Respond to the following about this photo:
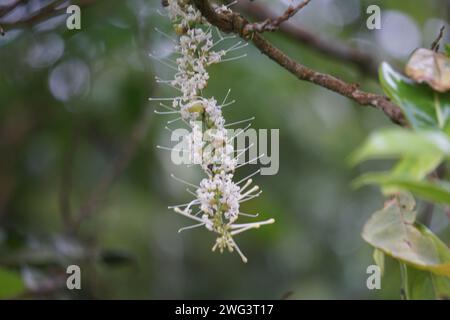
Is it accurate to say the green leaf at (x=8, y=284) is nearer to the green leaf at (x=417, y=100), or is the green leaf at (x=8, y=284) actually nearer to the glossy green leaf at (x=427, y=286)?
the glossy green leaf at (x=427, y=286)

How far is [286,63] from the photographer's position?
3.14 ft

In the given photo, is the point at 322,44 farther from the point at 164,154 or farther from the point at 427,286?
the point at 427,286

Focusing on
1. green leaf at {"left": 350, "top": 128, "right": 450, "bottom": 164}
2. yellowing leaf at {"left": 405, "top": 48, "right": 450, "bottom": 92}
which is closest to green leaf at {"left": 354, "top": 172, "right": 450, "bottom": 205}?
green leaf at {"left": 350, "top": 128, "right": 450, "bottom": 164}

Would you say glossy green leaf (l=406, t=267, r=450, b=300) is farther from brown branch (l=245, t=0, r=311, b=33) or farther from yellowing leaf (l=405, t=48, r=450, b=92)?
brown branch (l=245, t=0, r=311, b=33)

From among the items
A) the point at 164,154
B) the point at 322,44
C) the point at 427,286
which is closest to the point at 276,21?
the point at 427,286

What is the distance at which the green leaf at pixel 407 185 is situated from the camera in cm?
59

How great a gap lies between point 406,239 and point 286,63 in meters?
0.31

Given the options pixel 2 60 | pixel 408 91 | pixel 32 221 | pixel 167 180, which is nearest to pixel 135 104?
pixel 167 180

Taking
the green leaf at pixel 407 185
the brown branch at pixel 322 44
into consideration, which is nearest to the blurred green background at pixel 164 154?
the brown branch at pixel 322 44

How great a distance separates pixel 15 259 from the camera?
1.71 m

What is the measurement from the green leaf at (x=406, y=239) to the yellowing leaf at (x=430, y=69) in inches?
8.5

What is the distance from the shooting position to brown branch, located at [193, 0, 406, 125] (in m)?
0.91

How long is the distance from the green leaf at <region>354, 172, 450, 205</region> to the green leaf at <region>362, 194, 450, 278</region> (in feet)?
0.82

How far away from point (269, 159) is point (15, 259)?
753 mm
